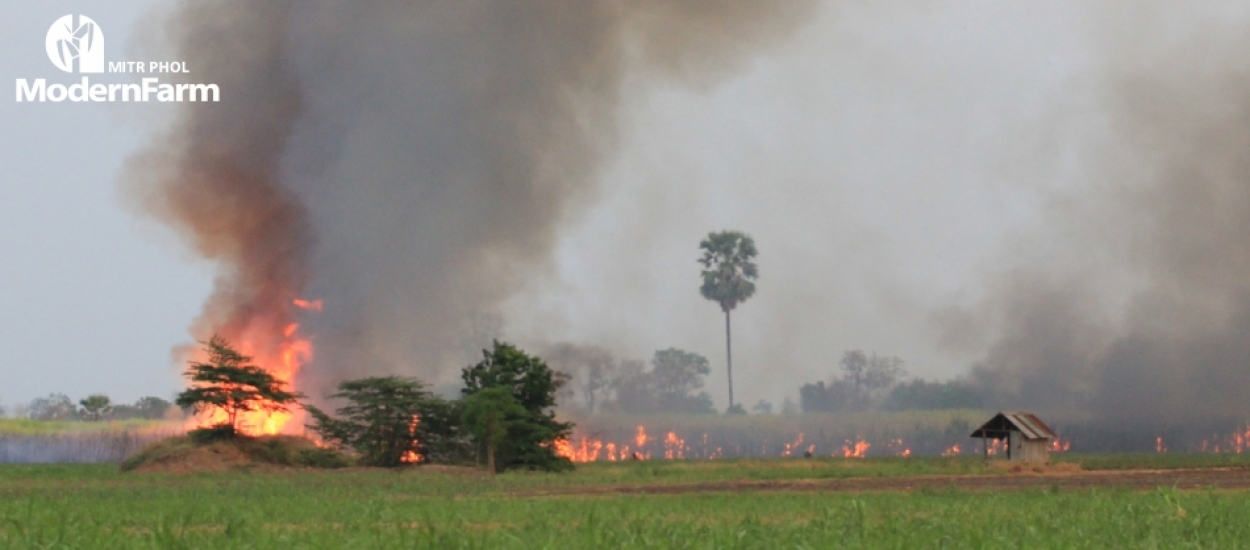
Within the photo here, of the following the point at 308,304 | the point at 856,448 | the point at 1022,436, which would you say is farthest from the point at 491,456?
the point at 856,448

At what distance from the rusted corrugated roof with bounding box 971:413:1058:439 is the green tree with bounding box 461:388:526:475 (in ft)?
99.6

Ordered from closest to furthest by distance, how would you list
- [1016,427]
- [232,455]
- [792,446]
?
[232,455] → [1016,427] → [792,446]

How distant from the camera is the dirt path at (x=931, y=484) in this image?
49.9 meters

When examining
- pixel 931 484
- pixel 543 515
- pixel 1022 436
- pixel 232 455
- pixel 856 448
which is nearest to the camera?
pixel 543 515

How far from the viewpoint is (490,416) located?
6906 cm

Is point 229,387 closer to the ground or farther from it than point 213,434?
farther from it

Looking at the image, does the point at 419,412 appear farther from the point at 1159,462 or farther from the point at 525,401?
the point at 1159,462

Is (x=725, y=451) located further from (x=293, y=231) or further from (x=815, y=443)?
(x=293, y=231)

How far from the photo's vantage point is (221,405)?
69938mm

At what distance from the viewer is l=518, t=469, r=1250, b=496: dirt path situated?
49875 mm

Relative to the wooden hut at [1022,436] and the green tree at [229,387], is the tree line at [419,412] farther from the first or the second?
the wooden hut at [1022,436]

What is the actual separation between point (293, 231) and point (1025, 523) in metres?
75.3

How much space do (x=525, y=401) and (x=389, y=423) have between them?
7712mm

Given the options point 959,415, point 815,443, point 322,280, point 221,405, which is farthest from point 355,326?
point 959,415
